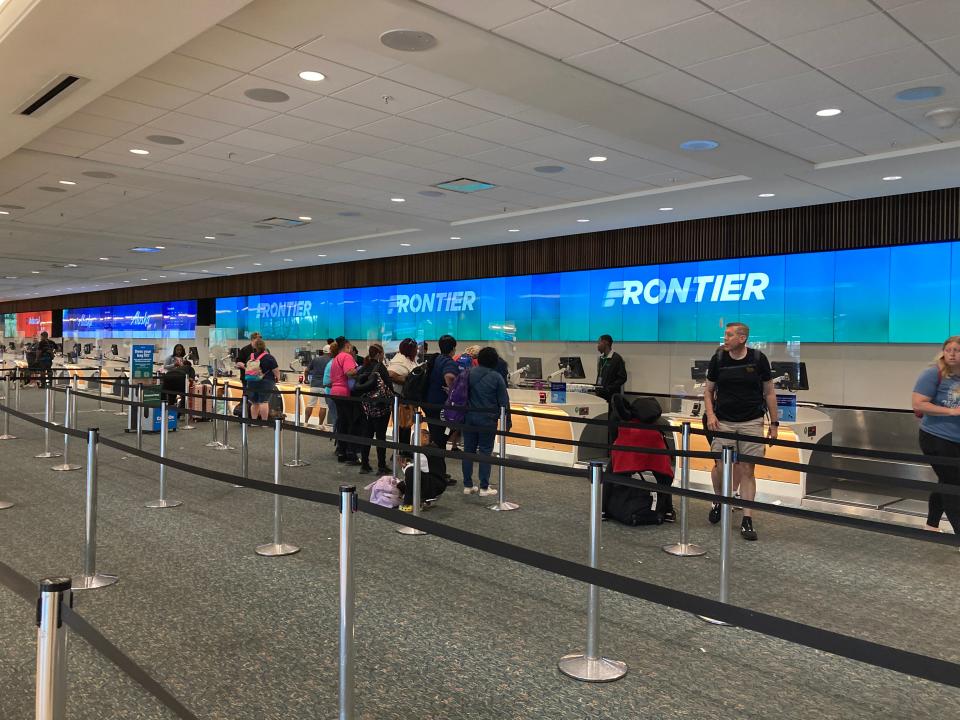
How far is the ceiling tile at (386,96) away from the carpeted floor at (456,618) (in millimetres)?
3349

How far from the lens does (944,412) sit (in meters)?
5.17

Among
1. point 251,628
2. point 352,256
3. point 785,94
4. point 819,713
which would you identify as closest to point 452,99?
point 785,94

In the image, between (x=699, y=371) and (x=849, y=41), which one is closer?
(x=849, y=41)

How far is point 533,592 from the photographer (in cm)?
435

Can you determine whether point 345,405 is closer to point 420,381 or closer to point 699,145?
point 420,381

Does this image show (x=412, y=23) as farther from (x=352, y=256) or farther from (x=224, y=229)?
(x=352, y=256)

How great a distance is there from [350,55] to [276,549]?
133 inches

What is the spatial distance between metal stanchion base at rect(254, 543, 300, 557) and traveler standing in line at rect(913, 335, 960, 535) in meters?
4.30

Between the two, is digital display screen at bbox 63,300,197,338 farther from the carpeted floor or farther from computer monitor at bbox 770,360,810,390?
the carpeted floor

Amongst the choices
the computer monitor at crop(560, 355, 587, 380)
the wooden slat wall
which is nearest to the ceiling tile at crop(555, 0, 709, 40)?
the wooden slat wall

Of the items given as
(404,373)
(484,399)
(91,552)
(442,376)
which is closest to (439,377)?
(442,376)

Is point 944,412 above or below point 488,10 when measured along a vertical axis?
below

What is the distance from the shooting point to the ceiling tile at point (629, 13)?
4.36m

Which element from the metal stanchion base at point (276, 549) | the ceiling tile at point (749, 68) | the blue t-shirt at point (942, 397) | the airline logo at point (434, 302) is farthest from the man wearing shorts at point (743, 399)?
the airline logo at point (434, 302)
